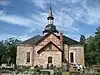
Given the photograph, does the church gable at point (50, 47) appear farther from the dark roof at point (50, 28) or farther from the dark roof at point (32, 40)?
the dark roof at point (50, 28)

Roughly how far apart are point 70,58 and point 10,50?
31.7 m

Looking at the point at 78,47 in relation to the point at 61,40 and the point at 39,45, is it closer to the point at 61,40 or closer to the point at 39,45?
the point at 61,40

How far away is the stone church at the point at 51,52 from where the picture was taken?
46.8 metres

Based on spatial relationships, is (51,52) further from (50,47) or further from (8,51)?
(8,51)

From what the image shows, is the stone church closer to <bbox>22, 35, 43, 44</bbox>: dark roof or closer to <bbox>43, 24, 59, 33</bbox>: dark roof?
<bbox>22, 35, 43, 44</bbox>: dark roof

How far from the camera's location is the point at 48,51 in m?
47.2

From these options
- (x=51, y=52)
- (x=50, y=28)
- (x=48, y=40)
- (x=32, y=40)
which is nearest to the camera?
(x=51, y=52)

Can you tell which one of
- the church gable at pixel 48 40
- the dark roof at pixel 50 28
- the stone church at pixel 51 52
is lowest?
the stone church at pixel 51 52

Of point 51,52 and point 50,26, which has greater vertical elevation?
point 50,26

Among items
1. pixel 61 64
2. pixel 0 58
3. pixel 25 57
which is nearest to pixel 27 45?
pixel 25 57

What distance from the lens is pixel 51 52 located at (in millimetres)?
47062

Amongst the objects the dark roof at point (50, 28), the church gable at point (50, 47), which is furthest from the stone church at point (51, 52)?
the dark roof at point (50, 28)

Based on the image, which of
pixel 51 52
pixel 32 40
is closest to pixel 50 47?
pixel 51 52

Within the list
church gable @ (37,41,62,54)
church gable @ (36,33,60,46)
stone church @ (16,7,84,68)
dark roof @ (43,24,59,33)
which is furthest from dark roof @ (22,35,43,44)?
dark roof @ (43,24,59,33)
